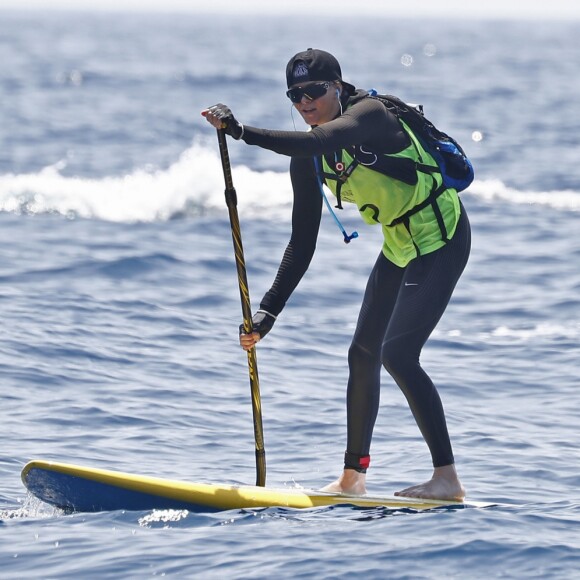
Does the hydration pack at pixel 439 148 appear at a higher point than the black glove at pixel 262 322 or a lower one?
higher

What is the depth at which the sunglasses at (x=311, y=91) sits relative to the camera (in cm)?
659

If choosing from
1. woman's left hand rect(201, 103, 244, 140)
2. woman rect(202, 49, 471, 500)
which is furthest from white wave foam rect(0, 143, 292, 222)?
woman's left hand rect(201, 103, 244, 140)

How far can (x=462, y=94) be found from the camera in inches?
1850

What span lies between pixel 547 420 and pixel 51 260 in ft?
25.3

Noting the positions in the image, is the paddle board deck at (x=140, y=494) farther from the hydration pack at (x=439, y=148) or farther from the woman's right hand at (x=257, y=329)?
the hydration pack at (x=439, y=148)

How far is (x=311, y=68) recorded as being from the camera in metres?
6.58

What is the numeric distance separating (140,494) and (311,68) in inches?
95.8

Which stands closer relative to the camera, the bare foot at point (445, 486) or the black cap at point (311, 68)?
the black cap at point (311, 68)

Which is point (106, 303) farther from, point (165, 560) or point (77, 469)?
point (165, 560)

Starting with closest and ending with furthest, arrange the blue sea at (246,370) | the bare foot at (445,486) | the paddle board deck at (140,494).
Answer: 1. the blue sea at (246,370)
2. the paddle board deck at (140,494)
3. the bare foot at (445,486)

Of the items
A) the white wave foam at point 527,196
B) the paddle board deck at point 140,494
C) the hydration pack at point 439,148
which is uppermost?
the white wave foam at point 527,196

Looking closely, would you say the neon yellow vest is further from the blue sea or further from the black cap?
the blue sea

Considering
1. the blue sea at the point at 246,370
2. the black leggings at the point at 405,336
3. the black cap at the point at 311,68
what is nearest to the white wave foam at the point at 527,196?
the blue sea at the point at 246,370

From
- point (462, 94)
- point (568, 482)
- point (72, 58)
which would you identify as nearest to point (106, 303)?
point (568, 482)
